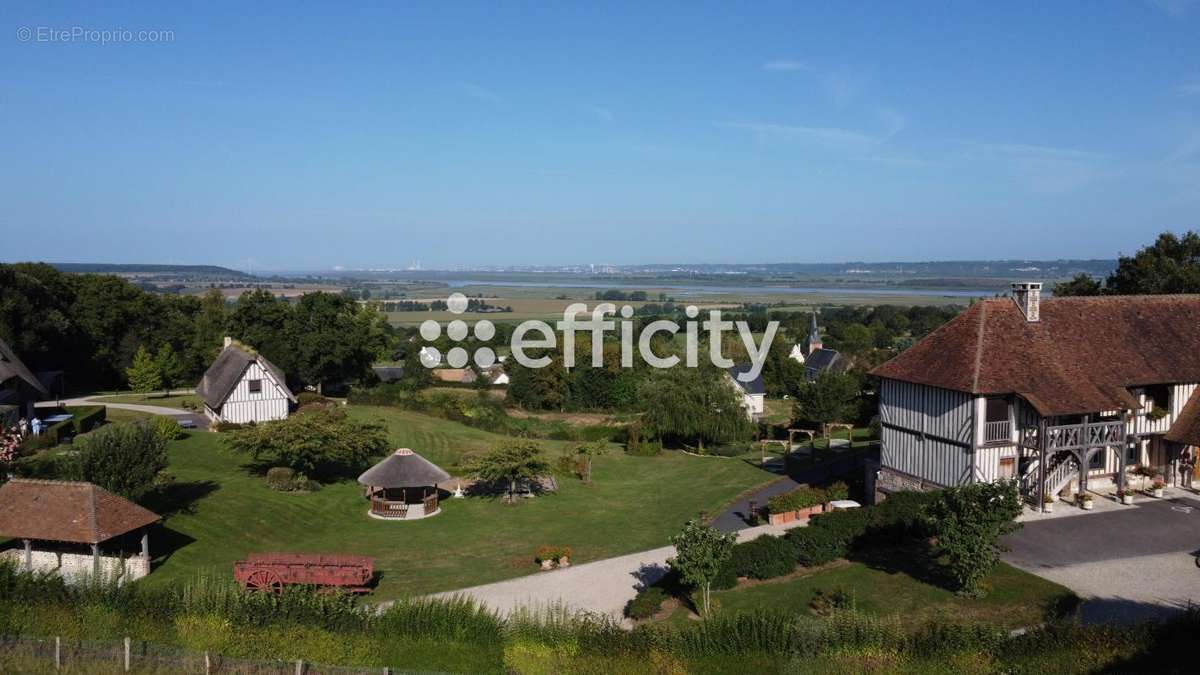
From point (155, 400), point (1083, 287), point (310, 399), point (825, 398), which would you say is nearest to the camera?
point (825, 398)

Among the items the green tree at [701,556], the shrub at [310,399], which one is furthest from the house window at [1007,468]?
the shrub at [310,399]

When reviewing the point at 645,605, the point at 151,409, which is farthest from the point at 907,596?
the point at 151,409

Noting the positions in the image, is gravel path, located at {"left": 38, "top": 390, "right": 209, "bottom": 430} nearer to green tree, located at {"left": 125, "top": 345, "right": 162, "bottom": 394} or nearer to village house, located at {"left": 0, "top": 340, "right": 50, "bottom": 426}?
green tree, located at {"left": 125, "top": 345, "right": 162, "bottom": 394}

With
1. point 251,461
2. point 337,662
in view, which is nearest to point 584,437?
point 251,461

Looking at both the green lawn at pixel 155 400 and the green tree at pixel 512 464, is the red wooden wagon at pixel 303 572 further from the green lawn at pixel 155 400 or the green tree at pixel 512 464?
the green lawn at pixel 155 400

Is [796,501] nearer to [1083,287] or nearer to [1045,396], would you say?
[1045,396]

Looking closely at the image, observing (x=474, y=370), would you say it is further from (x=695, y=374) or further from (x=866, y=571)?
(x=866, y=571)
